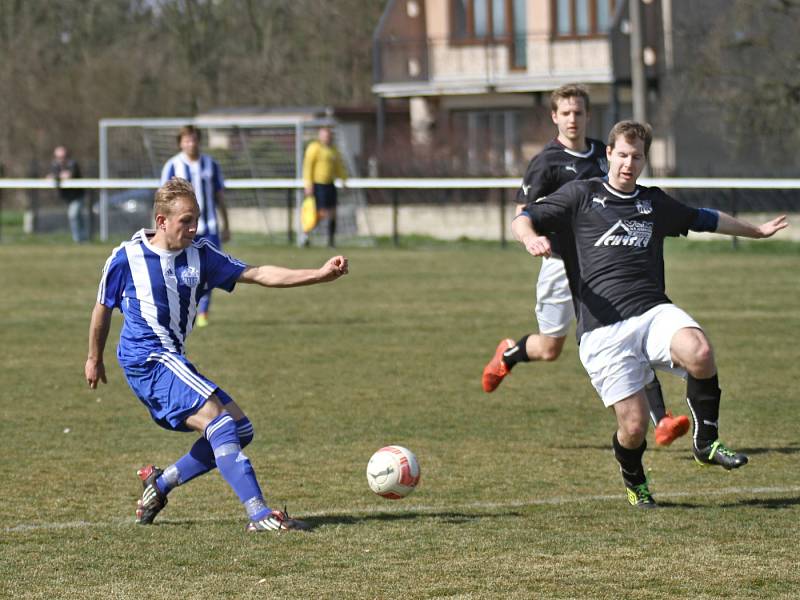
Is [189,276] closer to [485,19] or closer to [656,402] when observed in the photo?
[656,402]

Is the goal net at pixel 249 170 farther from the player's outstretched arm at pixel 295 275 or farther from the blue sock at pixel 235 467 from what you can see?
the blue sock at pixel 235 467

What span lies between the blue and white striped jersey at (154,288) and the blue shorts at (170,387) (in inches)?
1.9

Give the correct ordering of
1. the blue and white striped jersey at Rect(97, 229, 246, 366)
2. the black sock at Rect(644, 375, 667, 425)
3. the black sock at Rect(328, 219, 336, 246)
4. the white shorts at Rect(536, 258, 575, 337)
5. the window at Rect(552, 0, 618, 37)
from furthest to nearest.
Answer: the window at Rect(552, 0, 618, 37), the black sock at Rect(328, 219, 336, 246), the white shorts at Rect(536, 258, 575, 337), the black sock at Rect(644, 375, 667, 425), the blue and white striped jersey at Rect(97, 229, 246, 366)

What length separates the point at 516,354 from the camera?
920 centimetres

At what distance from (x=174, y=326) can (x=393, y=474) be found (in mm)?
1151

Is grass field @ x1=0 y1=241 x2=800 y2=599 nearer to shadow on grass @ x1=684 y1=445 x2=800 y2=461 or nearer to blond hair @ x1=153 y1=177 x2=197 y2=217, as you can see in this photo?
shadow on grass @ x1=684 y1=445 x2=800 y2=461

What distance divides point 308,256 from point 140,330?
16.5 meters

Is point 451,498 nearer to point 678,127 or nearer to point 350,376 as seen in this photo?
point 350,376

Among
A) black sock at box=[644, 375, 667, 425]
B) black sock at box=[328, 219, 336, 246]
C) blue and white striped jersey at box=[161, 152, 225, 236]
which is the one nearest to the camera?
black sock at box=[644, 375, 667, 425]

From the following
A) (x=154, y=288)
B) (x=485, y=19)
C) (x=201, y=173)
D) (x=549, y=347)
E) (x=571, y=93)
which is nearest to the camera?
(x=154, y=288)

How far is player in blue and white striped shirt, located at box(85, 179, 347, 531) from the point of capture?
242 inches

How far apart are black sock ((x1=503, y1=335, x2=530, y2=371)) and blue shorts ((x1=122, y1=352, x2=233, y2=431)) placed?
10.6ft

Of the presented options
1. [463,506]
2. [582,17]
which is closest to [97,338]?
[463,506]

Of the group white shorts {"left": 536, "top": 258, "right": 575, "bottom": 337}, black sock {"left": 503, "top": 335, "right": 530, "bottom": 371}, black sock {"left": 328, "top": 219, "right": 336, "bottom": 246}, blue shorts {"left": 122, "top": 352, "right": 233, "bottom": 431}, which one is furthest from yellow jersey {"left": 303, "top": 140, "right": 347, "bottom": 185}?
blue shorts {"left": 122, "top": 352, "right": 233, "bottom": 431}
